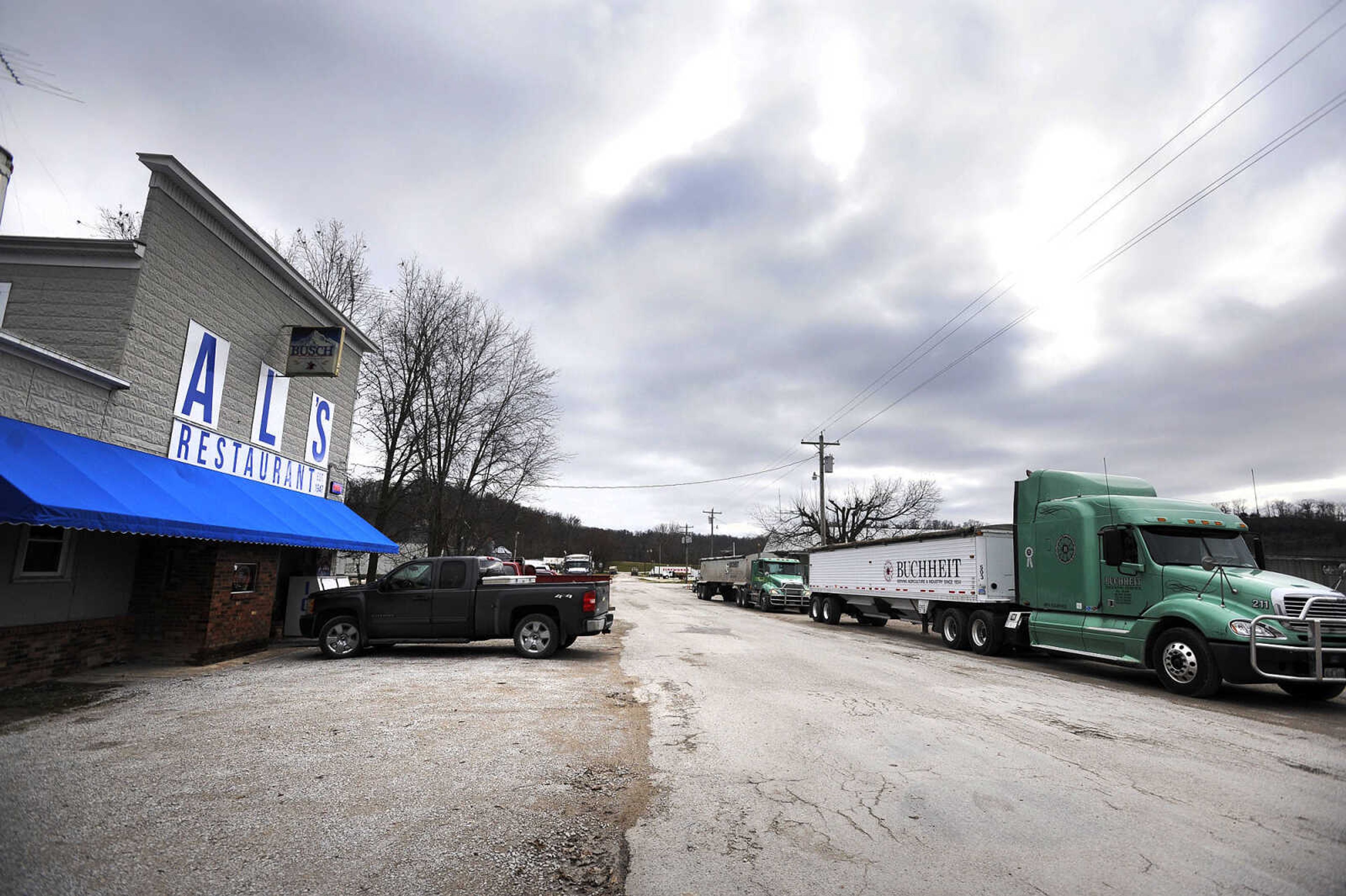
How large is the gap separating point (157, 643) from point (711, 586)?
3478 cm

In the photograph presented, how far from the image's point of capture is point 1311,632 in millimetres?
9047

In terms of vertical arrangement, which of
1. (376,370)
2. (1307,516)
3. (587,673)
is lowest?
(587,673)

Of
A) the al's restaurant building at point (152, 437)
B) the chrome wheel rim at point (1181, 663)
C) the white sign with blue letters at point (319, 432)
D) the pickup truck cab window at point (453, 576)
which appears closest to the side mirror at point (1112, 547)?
the chrome wheel rim at point (1181, 663)

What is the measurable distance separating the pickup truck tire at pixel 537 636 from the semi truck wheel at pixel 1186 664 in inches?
380

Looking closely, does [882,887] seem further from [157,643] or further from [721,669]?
[157,643]

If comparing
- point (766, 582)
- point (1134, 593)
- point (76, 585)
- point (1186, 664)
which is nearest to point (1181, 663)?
point (1186, 664)

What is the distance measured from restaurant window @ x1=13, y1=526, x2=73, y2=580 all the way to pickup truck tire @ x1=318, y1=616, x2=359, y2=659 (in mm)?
3698

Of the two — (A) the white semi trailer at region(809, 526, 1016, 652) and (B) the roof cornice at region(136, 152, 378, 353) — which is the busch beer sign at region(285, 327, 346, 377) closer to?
(B) the roof cornice at region(136, 152, 378, 353)

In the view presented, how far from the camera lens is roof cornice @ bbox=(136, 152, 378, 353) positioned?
10500 millimetres

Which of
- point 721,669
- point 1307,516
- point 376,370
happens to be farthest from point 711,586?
point 721,669

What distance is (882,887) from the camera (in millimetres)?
3508

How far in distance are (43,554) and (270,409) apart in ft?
16.3

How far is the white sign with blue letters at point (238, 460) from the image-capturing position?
11.1 metres

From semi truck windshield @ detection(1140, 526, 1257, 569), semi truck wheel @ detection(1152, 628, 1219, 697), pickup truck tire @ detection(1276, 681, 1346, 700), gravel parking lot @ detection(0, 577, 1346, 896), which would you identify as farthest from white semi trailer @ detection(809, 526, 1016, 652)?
gravel parking lot @ detection(0, 577, 1346, 896)
